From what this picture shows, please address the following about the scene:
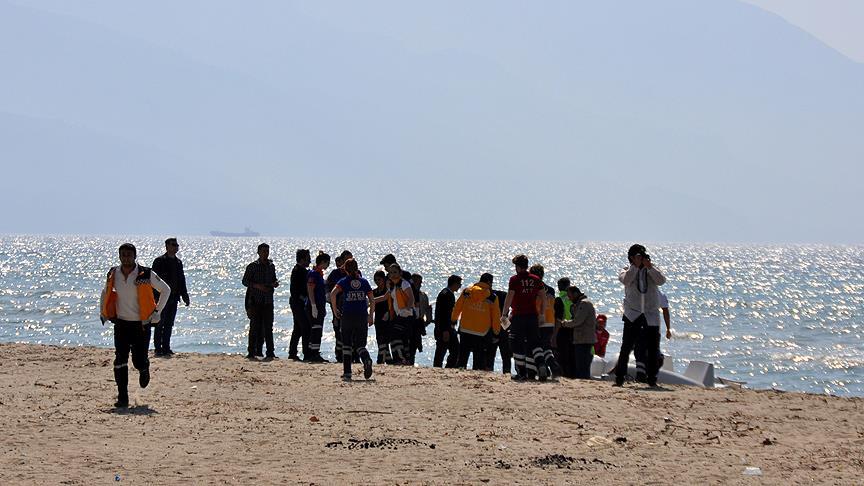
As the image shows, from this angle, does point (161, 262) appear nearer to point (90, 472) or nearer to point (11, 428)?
point (11, 428)

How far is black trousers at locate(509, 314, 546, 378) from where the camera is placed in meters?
15.8

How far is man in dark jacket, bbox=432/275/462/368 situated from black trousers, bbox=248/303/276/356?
8.40 ft

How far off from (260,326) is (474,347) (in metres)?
3.44

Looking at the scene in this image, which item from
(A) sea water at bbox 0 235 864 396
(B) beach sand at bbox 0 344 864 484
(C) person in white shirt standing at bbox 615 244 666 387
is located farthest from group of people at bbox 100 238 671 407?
(A) sea water at bbox 0 235 864 396

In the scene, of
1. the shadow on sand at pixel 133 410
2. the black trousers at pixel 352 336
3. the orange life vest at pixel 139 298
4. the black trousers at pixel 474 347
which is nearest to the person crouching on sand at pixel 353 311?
the black trousers at pixel 352 336

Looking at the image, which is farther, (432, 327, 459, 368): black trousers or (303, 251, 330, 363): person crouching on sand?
(432, 327, 459, 368): black trousers

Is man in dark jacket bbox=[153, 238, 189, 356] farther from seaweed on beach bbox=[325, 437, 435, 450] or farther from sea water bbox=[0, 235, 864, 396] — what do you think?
sea water bbox=[0, 235, 864, 396]

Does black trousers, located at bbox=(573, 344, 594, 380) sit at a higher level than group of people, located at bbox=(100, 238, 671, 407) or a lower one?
lower

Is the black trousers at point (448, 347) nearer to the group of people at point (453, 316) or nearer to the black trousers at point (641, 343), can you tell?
the group of people at point (453, 316)

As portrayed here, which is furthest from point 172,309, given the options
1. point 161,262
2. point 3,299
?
point 3,299

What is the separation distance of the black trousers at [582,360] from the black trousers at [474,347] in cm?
137

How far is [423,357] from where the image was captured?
35.6 meters

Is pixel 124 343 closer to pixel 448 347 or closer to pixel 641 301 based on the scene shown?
pixel 641 301

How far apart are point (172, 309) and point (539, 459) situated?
9.45 meters
